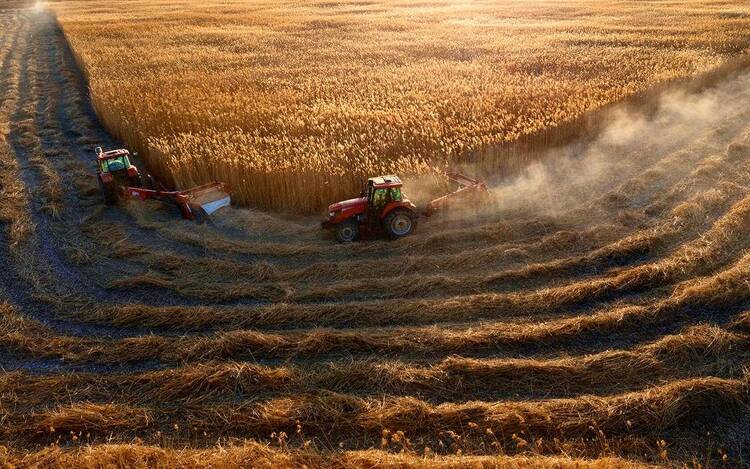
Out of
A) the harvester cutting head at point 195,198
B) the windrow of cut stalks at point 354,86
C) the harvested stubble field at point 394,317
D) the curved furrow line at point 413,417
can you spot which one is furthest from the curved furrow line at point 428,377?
the windrow of cut stalks at point 354,86

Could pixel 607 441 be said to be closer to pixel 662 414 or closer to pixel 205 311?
pixel 662 414

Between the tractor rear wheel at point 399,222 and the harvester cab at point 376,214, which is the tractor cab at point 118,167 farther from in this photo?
the tractor rear wheel at point 399,222

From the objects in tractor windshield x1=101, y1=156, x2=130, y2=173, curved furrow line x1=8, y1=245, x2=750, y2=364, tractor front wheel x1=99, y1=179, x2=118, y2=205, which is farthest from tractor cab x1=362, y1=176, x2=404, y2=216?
tractor windshield x1=101, y1=156, x2=130, y2=173

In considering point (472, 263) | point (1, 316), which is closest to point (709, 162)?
point (472, 263)

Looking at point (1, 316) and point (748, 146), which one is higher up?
point (748, 146)

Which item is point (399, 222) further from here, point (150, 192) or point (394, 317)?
point (150, 192)

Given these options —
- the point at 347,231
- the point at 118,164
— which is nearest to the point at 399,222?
the point at 347,231

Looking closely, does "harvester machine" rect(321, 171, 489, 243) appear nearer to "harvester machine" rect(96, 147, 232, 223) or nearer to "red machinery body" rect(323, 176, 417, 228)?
"red machinery body" rect(323, 176, 417, 228)
